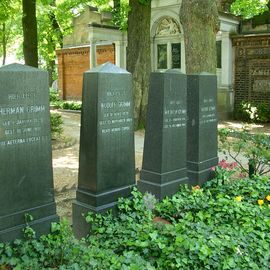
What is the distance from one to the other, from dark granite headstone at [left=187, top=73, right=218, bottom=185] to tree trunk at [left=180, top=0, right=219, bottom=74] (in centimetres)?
200

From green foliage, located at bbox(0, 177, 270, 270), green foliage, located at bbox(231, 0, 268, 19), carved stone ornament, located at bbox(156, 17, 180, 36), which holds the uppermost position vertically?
green foliage, located at bbox(231, 0, 268, 19)

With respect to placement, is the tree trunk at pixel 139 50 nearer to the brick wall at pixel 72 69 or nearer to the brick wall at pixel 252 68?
the brick wall at pixel 252 68

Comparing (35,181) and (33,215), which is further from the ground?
(35,181)

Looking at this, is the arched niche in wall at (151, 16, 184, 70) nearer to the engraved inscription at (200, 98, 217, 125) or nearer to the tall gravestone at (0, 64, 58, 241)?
the engraved inscription at (200, 98, 217, 125)

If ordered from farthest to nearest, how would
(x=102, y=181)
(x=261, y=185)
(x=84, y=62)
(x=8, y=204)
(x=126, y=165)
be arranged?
(x=84, y=62) → (x=261, y=185) → (x=126, y=165) → (x=102, y=181) → (x=8, y=204)

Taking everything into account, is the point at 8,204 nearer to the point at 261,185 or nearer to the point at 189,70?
the point at 261,185

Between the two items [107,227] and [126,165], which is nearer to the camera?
[107,227]

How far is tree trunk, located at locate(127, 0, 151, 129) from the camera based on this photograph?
12961 mm

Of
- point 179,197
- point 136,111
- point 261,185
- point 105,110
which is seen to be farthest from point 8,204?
point 136,111

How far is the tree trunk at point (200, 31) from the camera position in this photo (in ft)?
27.7

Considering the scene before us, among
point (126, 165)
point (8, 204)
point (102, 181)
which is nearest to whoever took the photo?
point (8, 204)

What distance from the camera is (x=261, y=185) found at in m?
6.18

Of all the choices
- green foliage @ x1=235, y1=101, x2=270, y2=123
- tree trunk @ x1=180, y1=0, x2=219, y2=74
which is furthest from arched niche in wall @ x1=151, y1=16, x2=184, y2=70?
tree trunk @ x1=180, y1=0, x2=219, y2=74

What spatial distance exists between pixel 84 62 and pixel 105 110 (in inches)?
771
